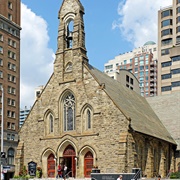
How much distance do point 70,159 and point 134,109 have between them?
35.5 feet

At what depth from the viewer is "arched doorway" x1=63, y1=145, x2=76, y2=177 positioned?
54062 mm

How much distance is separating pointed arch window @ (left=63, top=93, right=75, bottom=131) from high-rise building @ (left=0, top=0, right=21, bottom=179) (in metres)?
49.6

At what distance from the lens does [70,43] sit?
58.0 m

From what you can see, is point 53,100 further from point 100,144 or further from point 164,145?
point 164,145

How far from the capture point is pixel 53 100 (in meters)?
56.5

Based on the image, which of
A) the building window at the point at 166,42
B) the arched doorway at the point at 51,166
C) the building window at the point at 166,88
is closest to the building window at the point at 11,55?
the building window at the point at 166,88

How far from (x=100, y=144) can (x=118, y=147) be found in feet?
7.88

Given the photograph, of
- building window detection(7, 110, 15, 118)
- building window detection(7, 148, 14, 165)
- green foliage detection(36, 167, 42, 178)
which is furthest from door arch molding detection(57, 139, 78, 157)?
building window detection(7, 110, 15, 118)

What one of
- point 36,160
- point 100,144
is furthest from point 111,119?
point 36,160

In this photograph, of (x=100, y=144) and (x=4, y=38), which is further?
(x=4, y=38)

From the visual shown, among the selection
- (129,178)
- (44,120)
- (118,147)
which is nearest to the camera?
(129,178)

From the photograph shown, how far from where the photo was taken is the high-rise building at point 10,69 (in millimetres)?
105231

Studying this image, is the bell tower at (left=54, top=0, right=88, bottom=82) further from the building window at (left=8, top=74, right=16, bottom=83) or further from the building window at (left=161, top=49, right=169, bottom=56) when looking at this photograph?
the building window at (left=161, top=49, right=169, bottom=56)

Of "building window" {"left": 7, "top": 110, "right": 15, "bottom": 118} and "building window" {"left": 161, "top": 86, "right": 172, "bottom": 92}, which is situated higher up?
"building window" {"left": 161, "top": 86, "right": 172, "bottom": 92}
